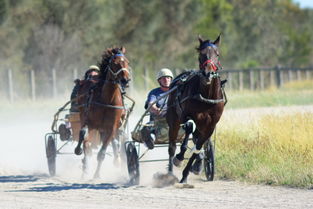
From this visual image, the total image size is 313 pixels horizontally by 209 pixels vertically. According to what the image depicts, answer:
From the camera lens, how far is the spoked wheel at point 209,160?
483 inches

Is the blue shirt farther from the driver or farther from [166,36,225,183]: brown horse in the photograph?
[166,36,225,183]: brown horse

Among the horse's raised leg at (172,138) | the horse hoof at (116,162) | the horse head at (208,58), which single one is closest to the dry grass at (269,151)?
the horse's raised leg at (172,138)

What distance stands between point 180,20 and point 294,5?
96.1ft

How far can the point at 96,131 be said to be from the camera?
46.0ft

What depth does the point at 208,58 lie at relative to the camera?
10805 mm

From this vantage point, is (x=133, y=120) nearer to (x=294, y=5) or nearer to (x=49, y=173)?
(x=49, y=173)

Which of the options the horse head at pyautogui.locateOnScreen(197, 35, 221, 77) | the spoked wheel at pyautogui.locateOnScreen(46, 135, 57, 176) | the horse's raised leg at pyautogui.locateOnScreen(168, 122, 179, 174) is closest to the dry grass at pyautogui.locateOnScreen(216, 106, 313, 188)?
the horse's raised leg at pyautogui.locateOnScreen(168, 122, 179, 174)

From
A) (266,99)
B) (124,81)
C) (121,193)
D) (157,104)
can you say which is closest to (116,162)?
(157,104)

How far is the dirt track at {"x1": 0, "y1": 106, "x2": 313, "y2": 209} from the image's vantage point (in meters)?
9.62

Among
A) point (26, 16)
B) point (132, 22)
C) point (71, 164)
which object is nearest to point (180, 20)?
point (132, 22)

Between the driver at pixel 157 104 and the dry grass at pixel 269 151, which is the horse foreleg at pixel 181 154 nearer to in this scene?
the driver at pixel 157 104

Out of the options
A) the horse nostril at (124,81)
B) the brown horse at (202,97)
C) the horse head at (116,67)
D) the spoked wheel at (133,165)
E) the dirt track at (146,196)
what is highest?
the horse head at (116,67)

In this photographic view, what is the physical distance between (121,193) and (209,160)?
6.55 ft

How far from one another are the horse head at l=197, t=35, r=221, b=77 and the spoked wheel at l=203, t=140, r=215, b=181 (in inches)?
72.3
